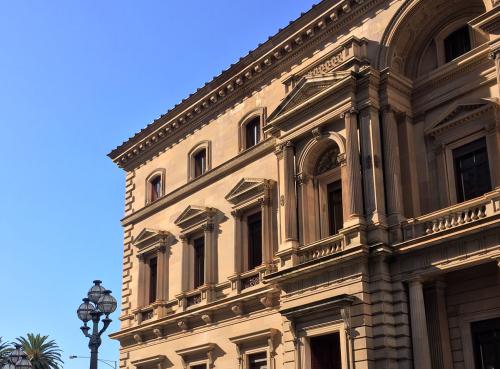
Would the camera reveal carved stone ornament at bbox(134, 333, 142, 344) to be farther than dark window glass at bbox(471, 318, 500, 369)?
Yes

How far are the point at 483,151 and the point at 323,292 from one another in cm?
618

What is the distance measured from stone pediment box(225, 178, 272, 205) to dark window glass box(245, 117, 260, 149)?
1.79 metres

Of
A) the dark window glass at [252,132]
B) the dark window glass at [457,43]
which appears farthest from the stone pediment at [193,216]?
the dark window glass at [457,43]

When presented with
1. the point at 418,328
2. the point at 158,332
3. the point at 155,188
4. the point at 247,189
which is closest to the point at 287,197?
the point at 247,189

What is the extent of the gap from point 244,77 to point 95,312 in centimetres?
1311

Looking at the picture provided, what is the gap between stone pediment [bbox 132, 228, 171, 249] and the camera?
32.0m

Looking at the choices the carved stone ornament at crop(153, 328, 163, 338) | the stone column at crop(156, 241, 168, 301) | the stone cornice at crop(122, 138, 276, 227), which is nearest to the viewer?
the stone cornice at crop(122, 138, 276, 227)

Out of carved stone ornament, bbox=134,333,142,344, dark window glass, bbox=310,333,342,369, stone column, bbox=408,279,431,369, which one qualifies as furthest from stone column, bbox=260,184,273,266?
carved stone ornament, bbox=134,333,142,344

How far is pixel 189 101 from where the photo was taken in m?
32.3

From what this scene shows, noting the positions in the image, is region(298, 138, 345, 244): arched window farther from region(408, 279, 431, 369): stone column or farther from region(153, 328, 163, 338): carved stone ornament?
region(153, 328, 163, 338): carved stone ornament

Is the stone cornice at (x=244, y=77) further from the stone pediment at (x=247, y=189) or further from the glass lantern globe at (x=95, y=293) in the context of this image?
the glass lantern globe at (x=95, y=293)

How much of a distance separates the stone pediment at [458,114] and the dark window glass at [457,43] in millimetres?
1983

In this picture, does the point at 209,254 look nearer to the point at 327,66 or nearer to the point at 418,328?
the point at 327,66

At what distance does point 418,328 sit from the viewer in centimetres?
1989
